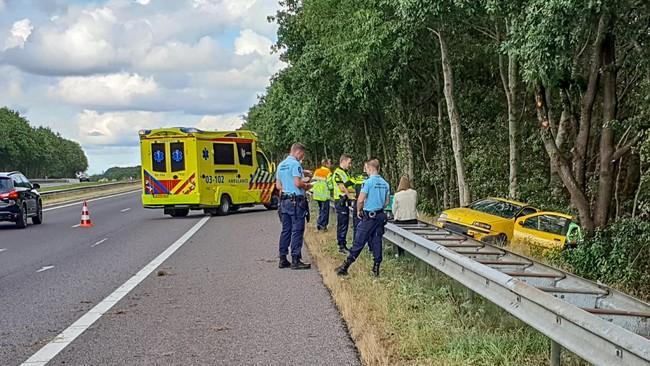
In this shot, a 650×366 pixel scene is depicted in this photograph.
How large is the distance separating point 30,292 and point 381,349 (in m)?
5.54

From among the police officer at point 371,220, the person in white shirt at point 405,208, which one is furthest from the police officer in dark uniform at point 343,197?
the police officer at point 371,220

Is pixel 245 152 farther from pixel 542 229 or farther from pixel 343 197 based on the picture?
pixel 343 197

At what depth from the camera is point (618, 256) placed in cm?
1275

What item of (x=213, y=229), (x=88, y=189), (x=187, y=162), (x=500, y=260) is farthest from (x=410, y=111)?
(x=88, y=189)

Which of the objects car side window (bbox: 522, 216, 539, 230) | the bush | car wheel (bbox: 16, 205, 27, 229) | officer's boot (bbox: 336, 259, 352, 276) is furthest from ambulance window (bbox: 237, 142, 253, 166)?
officer's boot (bbox: 336, 259, 352, 276)

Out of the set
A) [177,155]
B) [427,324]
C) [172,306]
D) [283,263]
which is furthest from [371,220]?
[177,155]

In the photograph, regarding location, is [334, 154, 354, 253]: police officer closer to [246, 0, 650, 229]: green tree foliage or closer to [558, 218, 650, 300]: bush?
[246, 0, 650, 229]: green tree foliage

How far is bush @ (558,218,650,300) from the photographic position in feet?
39.6

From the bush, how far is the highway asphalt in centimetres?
539

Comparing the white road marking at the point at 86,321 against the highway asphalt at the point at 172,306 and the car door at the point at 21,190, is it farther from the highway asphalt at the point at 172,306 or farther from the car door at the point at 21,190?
the car door at the point at 21,190

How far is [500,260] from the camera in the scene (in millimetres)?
8227

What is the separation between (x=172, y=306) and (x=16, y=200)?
13.8 metres

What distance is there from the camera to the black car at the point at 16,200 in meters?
19.8

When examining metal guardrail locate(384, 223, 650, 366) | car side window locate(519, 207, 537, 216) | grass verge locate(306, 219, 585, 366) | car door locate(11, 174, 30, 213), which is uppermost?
car door locate(11, 174, 30, 213)
